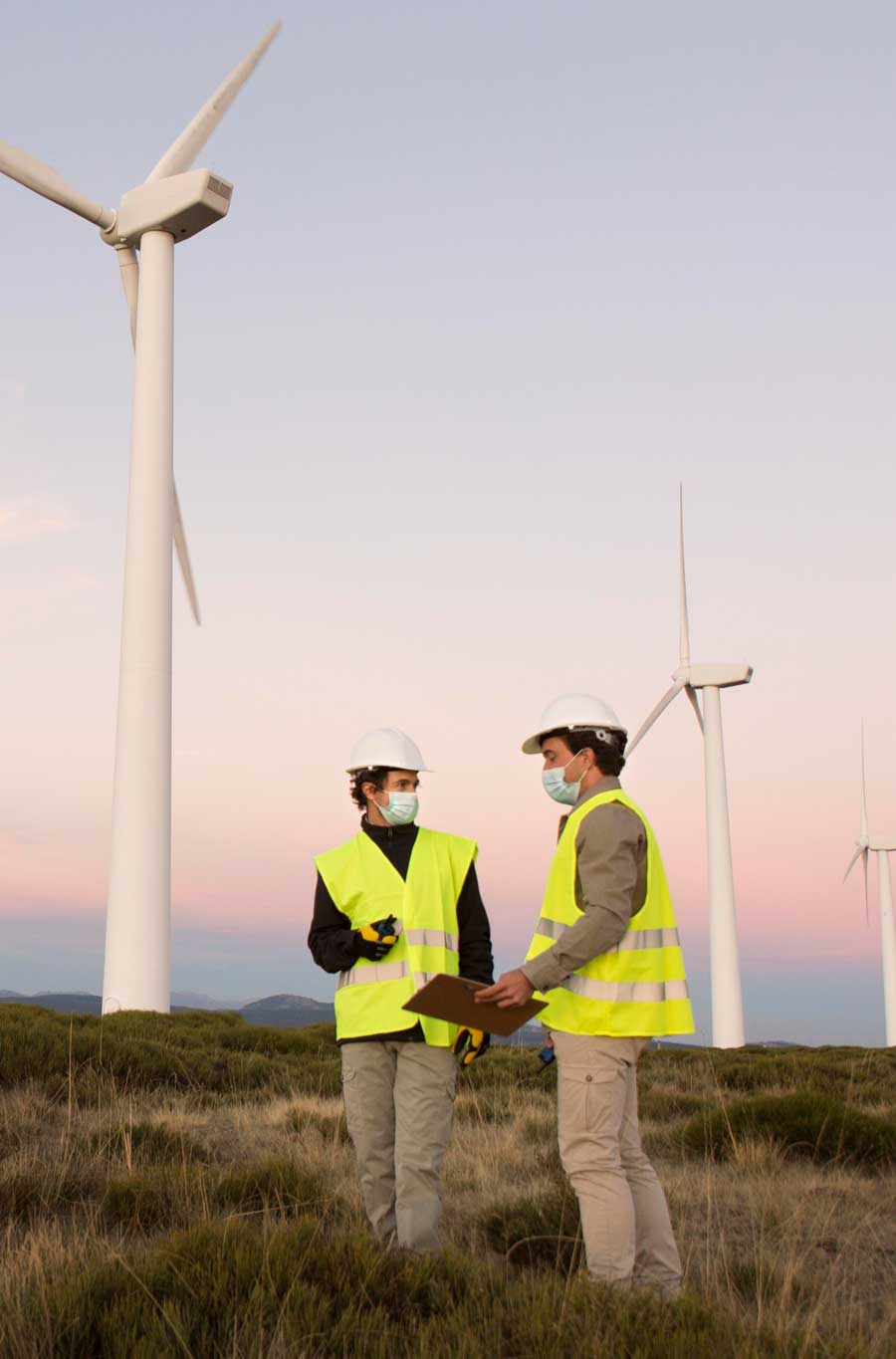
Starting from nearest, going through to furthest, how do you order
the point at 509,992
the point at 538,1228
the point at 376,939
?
1. the point at 509,992
2. the point at 376,939
3. the point at 538,1228

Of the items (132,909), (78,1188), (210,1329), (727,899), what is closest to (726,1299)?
(210,1329)

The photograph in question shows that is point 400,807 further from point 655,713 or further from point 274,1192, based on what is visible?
point 655,713

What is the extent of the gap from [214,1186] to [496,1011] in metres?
2.96

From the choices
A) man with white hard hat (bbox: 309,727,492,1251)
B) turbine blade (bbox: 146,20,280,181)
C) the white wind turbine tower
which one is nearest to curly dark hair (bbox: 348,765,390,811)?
man with white hard hat (bbox: 309,727,492,1251)

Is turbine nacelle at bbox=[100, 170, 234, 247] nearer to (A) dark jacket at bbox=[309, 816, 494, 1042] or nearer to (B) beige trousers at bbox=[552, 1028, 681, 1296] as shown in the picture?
(A) dark jacket at bbox=[309, 816, 494, 1042]

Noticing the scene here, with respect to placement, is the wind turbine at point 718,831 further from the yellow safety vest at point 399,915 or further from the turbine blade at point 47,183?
the yellow safety vest at point 399,915

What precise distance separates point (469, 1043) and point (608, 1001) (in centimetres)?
99

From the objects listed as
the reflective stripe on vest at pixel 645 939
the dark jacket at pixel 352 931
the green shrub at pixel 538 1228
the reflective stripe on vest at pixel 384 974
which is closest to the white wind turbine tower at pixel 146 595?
the green shrub at pixel 538 1228

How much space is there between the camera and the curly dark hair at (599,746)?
5.93 meters

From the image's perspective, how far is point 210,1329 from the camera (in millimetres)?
4578

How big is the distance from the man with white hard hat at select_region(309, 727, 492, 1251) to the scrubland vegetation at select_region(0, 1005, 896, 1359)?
1.22ft

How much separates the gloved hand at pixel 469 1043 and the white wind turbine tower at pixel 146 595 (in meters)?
17.0

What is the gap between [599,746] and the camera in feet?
19.4

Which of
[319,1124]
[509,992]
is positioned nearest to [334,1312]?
[509,992]
